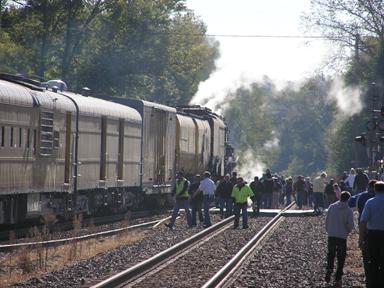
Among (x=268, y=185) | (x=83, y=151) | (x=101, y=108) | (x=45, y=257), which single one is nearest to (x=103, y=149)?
(x=101, y=108)

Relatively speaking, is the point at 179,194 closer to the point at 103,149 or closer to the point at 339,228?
the point at 103,149

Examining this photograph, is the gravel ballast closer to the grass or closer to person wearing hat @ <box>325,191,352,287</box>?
the grass

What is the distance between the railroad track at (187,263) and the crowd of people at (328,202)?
6.02 feet

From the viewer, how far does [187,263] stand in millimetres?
20797

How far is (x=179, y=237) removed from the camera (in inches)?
1088

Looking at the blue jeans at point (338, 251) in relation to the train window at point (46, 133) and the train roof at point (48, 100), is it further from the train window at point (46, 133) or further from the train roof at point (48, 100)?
the train window at point (46, 133)

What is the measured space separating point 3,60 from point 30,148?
4109 centimetres

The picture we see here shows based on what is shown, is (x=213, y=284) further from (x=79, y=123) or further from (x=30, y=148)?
(x=79, y=123)

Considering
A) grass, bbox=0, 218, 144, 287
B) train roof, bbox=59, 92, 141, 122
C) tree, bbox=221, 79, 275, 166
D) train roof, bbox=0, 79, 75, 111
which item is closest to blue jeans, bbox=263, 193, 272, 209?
train roof, bbox=59, 92, 141, 122

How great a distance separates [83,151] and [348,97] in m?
45.2

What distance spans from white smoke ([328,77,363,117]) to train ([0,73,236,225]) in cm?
2774

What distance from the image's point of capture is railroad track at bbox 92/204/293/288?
17.4 m


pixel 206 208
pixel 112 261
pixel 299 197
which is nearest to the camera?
pixel 112 261

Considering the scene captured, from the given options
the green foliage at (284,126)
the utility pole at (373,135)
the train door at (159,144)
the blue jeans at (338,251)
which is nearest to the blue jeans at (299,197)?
the utility pole at (373,135)
